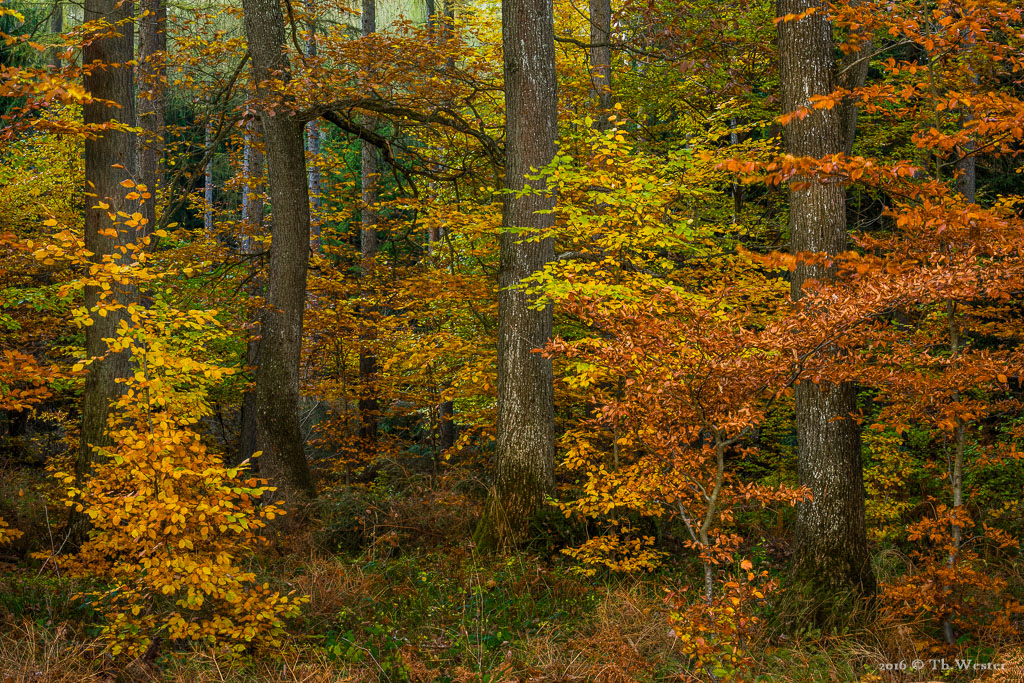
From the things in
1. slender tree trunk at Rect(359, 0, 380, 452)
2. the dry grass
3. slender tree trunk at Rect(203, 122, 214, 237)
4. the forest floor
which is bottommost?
the forest floor

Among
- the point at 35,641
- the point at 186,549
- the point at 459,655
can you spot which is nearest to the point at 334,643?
the point at 459,655

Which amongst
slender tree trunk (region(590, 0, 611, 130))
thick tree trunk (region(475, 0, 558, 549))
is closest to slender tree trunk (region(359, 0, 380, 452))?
slender tree trunk (region(590, 0, 611, 130))

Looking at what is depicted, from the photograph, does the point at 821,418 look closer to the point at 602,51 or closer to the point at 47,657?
the point at 47,657

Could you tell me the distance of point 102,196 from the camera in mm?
6902

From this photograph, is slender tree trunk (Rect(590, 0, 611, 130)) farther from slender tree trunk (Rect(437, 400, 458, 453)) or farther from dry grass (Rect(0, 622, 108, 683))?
dry grass (Rect(0, 622, 108, 683))

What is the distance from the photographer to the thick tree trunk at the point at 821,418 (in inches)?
224

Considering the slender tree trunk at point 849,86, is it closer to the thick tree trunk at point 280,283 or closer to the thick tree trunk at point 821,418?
the thick tree trunk at point 821,418

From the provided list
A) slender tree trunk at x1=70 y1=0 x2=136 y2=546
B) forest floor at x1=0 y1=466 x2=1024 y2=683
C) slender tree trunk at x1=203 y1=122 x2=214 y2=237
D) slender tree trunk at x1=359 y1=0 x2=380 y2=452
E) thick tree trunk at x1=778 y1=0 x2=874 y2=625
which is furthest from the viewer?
slender tree trunk at x1=203 y1=122 x2=214 y2=237

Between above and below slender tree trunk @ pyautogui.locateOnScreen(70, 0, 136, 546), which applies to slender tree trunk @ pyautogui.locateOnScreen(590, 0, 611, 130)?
above

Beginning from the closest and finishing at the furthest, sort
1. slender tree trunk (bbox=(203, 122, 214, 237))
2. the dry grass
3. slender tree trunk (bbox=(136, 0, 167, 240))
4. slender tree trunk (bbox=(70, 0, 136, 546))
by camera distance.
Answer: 1. the dry grass
2. slender tree trunk (bbox=(70, 0, 136, 546))
3. slender tree trunk (bbox=(136, 0, 167, 240))
4. slender tree trunk (bbox=(203, 122, 214, 237))

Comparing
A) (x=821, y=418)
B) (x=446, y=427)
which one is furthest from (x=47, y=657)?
(x=446, y=427)

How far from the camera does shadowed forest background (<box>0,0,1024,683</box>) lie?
4.29 m

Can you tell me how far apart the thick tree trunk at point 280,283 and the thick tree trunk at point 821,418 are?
5.41 metres

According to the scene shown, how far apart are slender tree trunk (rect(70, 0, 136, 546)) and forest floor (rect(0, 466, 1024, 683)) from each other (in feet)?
4.41
